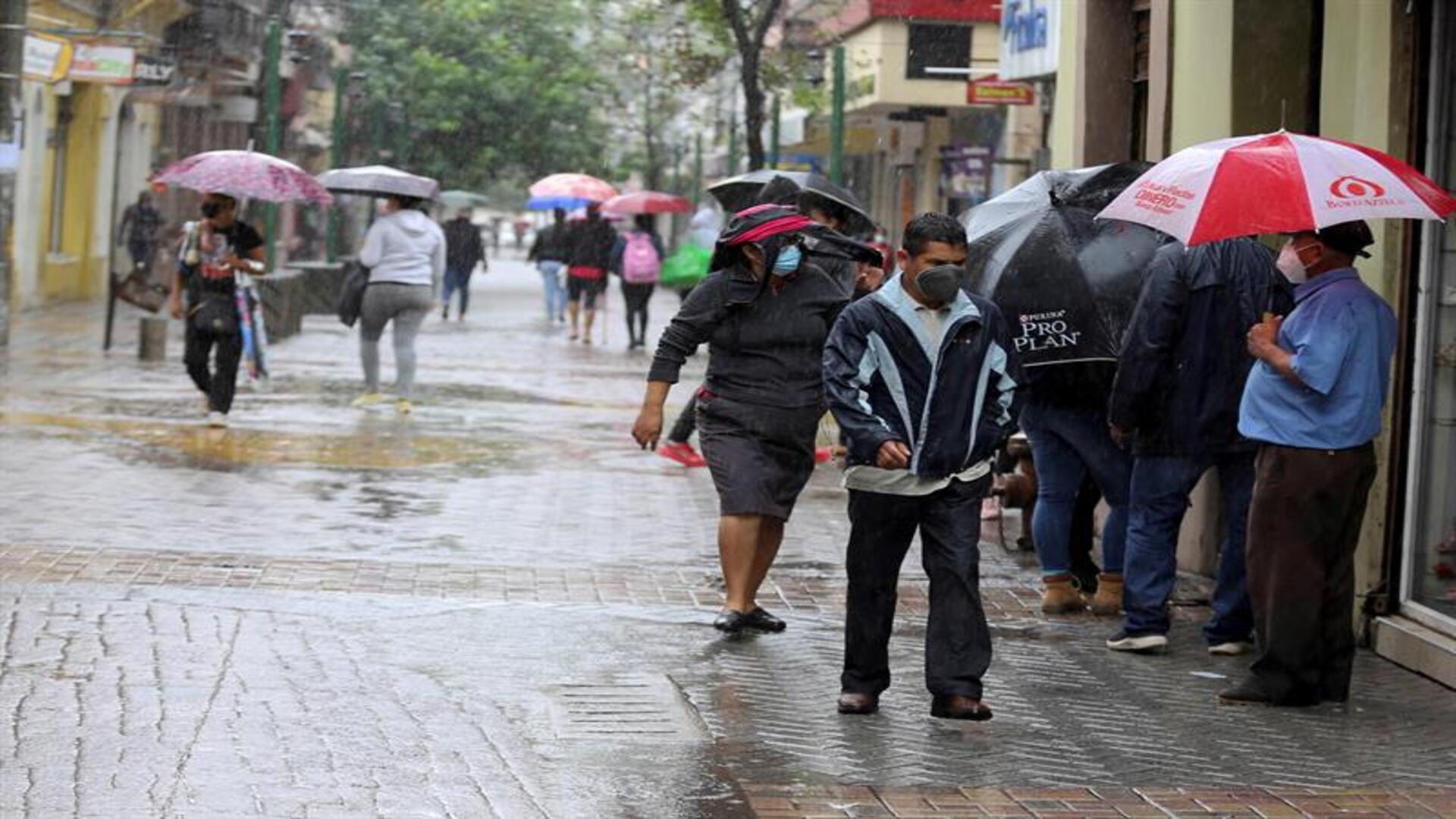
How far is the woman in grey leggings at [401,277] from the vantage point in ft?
59.1

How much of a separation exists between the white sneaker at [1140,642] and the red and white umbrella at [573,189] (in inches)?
969

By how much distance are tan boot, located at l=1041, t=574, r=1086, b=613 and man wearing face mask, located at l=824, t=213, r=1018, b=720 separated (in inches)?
92.7

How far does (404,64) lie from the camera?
5134cm

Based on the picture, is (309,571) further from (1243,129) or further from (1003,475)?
(1243,129)

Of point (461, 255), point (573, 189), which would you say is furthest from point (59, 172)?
point (573, 189)

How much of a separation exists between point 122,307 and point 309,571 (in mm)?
23897

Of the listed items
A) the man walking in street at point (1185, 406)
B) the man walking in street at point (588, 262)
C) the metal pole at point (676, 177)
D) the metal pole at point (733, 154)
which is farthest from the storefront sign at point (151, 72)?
the metal pole at point (676, 177)

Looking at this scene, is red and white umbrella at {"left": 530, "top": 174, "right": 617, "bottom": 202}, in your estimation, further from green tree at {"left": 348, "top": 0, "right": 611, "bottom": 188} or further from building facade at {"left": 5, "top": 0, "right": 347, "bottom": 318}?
green tree at {"left": 348, "top": 0, "right": 611, "bottom": 188}

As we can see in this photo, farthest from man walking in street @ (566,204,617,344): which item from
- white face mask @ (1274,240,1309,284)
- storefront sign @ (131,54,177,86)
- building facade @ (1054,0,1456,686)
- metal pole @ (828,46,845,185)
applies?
white face mask @ (1274,240,1309,284)

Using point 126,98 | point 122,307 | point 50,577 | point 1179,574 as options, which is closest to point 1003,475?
point 1179,574

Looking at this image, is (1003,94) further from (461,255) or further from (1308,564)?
(1308,564)

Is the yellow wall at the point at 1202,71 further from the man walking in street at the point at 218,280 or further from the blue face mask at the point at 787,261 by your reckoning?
the man walking in street at the point at 218,280

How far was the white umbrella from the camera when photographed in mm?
18125

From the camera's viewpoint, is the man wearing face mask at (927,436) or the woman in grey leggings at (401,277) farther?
the woman in grey leggings at (401,277)
